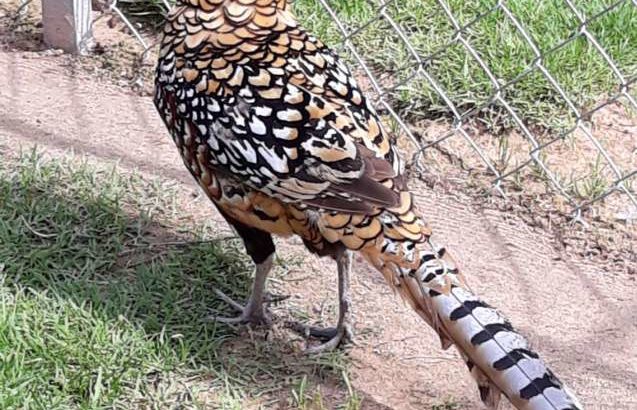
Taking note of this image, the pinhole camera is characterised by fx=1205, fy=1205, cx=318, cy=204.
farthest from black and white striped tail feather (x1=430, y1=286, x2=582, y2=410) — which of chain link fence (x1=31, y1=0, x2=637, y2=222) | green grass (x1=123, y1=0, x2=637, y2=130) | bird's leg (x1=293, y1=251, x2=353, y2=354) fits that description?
green grass (x1=123, y1=0, x2=637, y2=130)

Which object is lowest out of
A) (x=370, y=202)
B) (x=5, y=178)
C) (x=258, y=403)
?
(x=258, y=403)

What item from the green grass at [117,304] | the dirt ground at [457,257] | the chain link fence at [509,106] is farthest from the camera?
the chain link fence at [509,106]

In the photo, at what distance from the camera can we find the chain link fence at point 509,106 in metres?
4.16

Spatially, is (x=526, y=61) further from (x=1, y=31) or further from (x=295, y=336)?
(x=1, y=31)

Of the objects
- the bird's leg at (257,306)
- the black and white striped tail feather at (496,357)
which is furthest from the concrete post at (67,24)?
the black and white striped tail feather at (496,357)

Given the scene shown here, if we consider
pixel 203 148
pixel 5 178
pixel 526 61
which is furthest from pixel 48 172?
pixel 526 61

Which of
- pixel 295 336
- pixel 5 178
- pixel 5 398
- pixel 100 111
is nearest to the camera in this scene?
pixel 5 398

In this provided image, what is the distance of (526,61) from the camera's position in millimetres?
4523

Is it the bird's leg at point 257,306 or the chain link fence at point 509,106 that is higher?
the chain link fence at point 509,106

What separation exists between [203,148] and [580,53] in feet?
6.26

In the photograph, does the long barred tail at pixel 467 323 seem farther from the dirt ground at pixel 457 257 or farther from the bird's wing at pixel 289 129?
the dirt ground at pixel 457 257

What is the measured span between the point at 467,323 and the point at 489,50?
188 cm

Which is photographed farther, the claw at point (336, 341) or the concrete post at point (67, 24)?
the concrete post at point (67, 24)

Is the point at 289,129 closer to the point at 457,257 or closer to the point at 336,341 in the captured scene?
the point at 336,341
